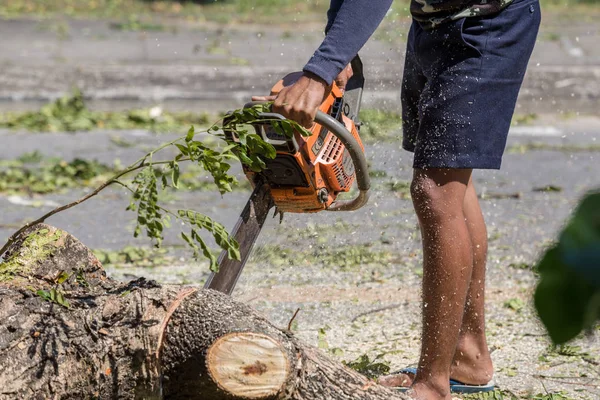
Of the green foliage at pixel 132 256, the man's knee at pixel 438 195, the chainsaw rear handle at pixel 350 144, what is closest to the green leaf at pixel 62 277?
the chainsaw rear handle at pixel 350 144

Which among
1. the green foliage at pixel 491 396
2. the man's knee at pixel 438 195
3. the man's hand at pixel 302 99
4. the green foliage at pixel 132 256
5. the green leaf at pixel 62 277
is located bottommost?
the green foliage at pixel 132 256

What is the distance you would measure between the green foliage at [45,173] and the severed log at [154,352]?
3.04 meters

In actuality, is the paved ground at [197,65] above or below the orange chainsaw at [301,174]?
below

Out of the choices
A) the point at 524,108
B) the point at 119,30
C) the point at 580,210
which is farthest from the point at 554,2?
the point at 580,210

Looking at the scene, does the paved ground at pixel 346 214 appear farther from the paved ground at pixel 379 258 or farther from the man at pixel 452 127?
the man at pixel 452 127

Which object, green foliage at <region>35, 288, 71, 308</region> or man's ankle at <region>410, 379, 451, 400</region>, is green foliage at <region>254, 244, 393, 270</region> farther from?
green foliage at <region>35, 288, 71, 308</region>

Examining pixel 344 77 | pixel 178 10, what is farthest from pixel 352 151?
pixel 178 10

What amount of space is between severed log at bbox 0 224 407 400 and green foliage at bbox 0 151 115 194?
9.98ft

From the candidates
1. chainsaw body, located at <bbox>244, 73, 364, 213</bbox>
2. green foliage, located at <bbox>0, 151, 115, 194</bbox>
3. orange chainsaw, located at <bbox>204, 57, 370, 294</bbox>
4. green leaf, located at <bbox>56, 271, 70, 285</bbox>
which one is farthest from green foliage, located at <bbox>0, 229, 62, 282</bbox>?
green foliage, located at <bbox>0, 151, 115, 194</bbox>

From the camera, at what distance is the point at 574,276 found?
537 mm

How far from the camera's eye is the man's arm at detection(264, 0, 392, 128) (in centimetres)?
237

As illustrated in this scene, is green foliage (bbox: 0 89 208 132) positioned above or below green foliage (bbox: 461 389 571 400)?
below

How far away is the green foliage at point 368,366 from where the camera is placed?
2.93 m

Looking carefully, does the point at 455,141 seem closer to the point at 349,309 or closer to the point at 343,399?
the point at 343,399
